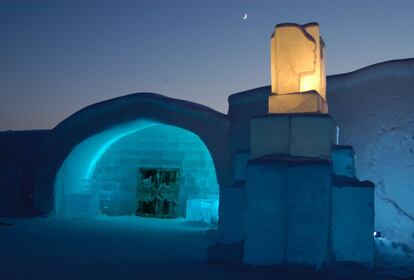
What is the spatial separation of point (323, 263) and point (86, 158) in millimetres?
9717

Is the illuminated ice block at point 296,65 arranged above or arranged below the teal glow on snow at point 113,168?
above

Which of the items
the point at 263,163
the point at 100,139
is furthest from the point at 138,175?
the point at 263,163

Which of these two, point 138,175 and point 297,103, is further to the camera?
point 138,175

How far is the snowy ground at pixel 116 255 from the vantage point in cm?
553

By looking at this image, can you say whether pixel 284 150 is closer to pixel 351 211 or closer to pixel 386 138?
pixel 351 211

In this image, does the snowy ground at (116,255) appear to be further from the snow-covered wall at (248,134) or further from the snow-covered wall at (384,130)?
the snow-covered wall at (248,134)

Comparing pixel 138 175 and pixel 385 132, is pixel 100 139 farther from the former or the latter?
pixel 385 132

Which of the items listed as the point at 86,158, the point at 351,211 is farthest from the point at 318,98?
the point at 86,158

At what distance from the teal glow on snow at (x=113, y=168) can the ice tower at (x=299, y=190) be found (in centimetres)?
580

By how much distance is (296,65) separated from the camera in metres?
6.86

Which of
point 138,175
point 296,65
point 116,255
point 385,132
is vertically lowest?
point 116,255

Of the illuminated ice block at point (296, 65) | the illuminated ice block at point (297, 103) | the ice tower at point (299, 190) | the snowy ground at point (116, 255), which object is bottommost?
the snowy ground at point (116, 255)

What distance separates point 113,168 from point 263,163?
9918 mm

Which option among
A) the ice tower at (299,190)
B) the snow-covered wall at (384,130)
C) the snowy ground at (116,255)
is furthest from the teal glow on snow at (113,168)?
the ice tower at (299,190)
